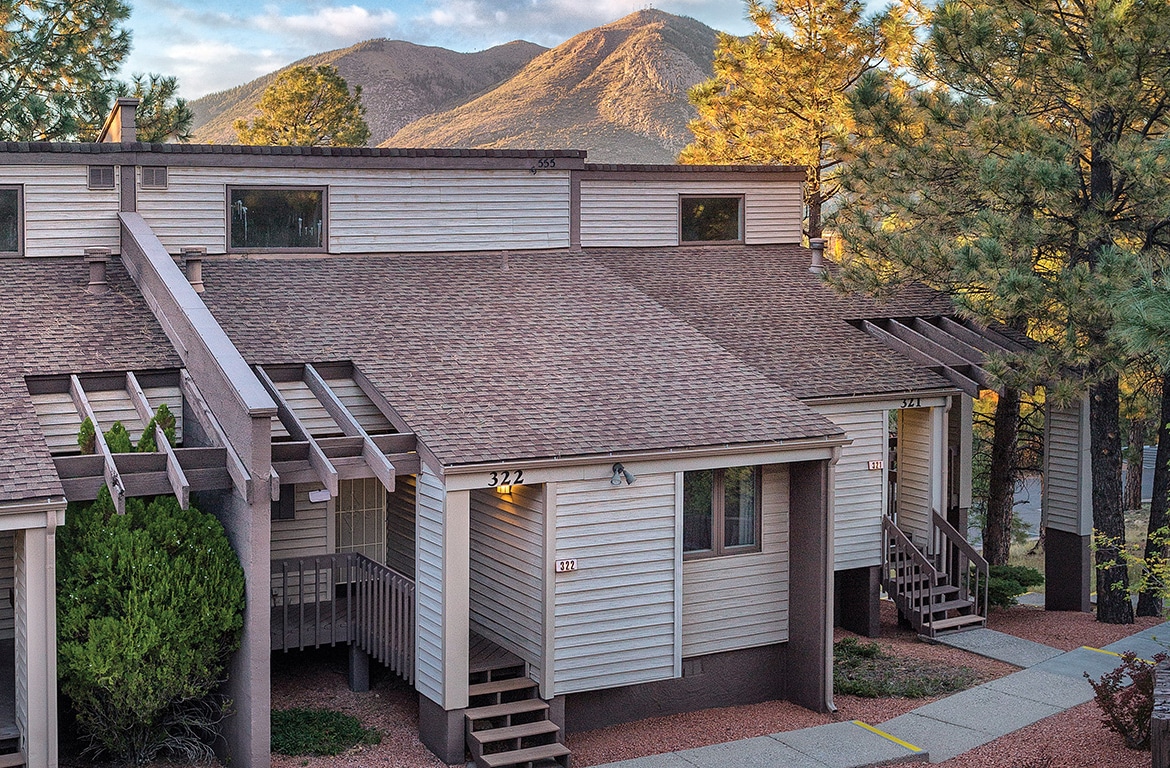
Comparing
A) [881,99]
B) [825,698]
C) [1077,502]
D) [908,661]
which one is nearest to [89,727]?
[825,698]

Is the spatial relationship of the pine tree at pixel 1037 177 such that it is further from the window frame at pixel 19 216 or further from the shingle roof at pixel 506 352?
the window frame at pixel 19 216

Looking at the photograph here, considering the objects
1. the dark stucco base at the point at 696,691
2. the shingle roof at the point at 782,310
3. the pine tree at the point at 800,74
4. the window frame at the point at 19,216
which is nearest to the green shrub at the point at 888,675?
the dark stucco base at the point at 696,691

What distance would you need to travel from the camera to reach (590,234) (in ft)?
62.7

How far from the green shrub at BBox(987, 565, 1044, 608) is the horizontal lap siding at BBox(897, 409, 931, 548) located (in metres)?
1.70

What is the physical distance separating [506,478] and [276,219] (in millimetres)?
6925

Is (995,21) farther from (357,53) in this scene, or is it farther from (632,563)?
(357,53)

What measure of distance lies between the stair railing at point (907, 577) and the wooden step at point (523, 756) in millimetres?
6448

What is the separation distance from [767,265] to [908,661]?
7.39 metres

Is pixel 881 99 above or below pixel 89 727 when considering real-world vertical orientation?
above

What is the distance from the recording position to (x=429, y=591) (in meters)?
12.0

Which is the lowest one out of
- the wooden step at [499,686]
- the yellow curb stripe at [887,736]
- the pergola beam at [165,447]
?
the yellow curb stripe at [887,736]

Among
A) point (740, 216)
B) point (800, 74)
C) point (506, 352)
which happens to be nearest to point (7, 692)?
point (506, 352)

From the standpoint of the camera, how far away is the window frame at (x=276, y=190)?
53.5 ft

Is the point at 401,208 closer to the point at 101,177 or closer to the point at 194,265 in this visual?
the point at 194,265
